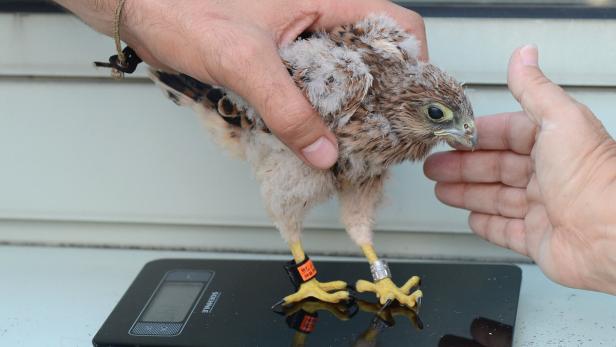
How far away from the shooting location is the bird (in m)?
1.33

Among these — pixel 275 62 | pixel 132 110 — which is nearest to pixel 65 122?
pixel 132 110

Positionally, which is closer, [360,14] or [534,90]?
[534,90]

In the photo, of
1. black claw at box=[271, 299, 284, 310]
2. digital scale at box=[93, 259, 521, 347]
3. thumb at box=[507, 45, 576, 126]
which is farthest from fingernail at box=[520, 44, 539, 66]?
black claw at box=[271, 299, 284, 310]

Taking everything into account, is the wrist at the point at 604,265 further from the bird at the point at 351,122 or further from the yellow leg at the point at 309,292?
the yellow leg at the point at 309,292

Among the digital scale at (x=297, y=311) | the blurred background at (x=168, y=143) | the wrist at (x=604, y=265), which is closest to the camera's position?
the wrist at (x=604, y=265)

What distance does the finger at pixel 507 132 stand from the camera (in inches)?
60.9

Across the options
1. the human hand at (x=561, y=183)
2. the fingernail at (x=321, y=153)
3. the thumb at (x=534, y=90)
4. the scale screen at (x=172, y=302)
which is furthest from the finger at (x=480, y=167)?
the scale screen at (x=172, y=302)

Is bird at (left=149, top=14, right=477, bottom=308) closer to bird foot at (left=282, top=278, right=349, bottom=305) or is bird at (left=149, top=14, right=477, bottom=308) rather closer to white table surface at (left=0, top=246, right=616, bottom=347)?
bird foot at (left=282, top=278, right=349, bottom=305)

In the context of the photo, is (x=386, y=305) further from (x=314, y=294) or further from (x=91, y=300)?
(x=91, y=300)

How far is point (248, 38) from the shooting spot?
132 centimetres

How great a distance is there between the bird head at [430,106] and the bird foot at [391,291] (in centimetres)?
35

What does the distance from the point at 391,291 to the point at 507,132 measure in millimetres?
426

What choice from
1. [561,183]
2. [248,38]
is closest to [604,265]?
[561,183]

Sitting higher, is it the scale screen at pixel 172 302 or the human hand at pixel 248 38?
the human hand at pixel 248 38
